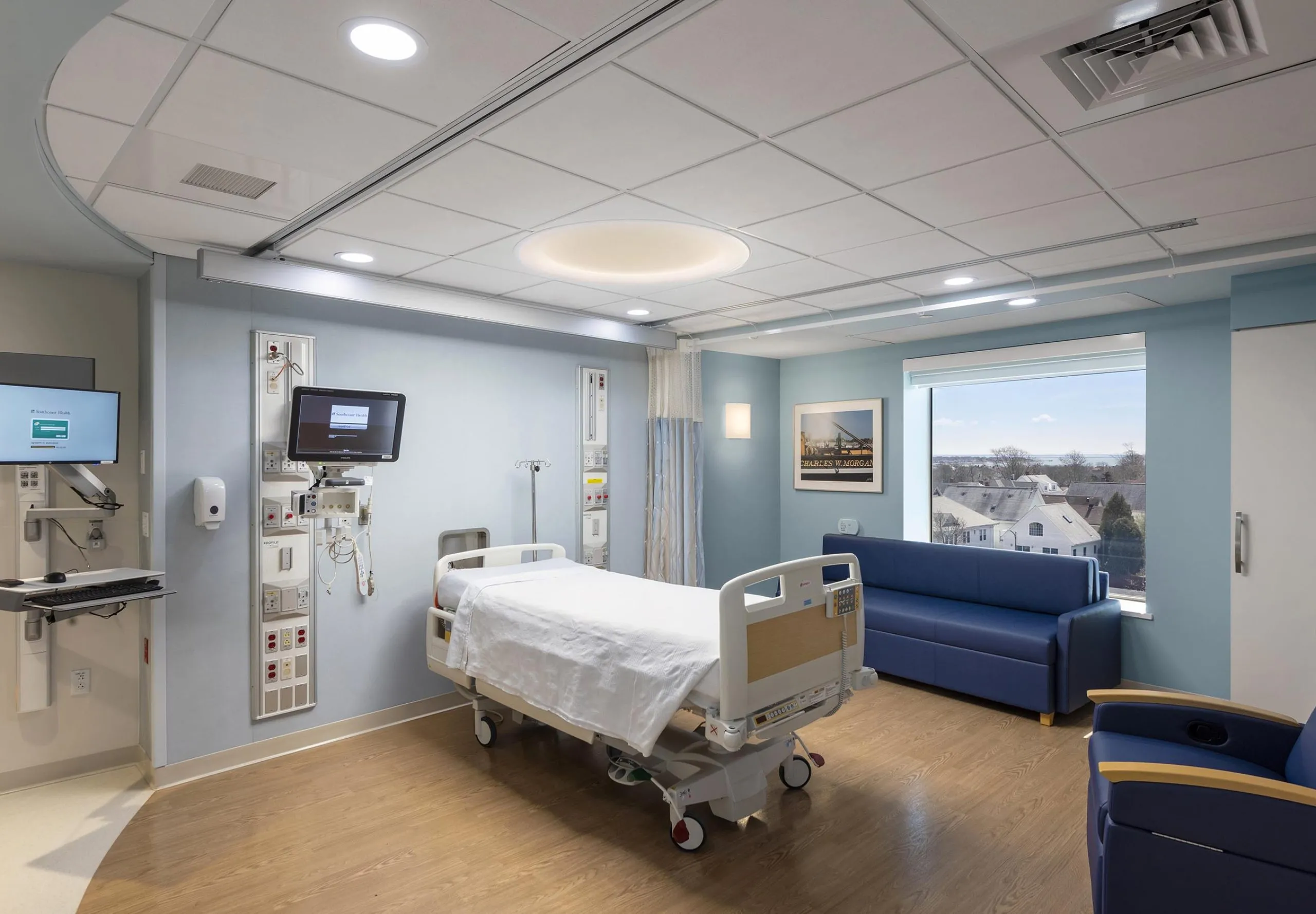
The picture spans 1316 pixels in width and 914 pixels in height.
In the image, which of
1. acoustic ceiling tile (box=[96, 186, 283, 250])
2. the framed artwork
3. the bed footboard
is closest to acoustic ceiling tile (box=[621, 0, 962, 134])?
the bed footboard

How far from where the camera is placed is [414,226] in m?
2.90

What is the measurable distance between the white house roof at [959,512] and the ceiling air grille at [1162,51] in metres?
4.02

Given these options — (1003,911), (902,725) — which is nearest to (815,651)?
(1003,911)

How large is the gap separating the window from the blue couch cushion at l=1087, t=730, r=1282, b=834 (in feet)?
7.98

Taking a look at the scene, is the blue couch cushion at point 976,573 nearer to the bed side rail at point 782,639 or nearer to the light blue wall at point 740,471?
the light blue wall at point 740,471

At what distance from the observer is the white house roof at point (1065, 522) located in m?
4.88

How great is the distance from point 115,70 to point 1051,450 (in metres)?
5.34

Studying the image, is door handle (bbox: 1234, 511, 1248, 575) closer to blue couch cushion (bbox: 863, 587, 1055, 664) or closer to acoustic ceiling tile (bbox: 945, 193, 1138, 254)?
blue couch cushion (bbox: 863, 587, 1055, 664)

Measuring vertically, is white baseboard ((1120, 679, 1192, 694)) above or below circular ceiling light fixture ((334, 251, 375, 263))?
below

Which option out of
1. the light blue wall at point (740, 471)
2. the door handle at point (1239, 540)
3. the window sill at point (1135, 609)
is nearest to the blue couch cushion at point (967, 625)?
the window sill at point (1135, 609)

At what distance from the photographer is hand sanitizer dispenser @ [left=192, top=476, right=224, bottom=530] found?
10.9ft

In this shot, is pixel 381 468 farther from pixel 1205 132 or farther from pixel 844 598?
pixel 1205 132

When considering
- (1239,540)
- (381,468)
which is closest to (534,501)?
(381,468)

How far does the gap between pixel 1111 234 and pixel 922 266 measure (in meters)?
0.80
